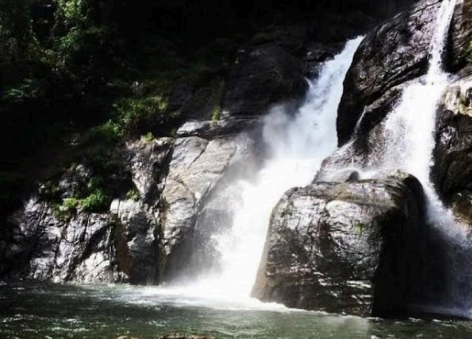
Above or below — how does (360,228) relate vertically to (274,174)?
below

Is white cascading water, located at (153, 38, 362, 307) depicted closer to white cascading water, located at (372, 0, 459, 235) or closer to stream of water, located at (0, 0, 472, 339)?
stream of water, located at (0, 0, 472, 339)

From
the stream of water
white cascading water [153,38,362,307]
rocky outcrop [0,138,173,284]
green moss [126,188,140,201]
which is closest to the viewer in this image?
the stream of water

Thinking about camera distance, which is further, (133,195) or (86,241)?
(133,195)

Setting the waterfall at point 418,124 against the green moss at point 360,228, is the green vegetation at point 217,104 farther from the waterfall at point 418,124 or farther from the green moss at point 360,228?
the green moss at point 360,228

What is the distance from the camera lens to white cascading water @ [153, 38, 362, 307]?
15195 mm

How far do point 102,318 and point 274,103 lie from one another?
43.5ft

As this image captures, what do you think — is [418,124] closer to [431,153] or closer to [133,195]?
[431,153]

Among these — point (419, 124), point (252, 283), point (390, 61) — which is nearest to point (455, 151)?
point (419, 124)

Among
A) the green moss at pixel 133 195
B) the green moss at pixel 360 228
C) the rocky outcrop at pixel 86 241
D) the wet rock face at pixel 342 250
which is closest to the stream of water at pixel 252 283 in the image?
the wet rock face at pixel 342 250

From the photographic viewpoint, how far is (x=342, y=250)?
11.3 m

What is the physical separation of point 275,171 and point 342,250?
316 inches

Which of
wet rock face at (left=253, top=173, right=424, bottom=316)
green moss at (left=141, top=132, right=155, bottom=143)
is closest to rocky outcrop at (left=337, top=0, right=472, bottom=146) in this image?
wet rock face at (left=253, top=173, right=424, bottom=316)

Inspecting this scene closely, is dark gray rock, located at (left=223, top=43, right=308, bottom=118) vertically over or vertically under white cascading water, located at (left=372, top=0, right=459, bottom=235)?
over

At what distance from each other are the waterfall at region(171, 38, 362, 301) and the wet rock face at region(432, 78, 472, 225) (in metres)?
4.20
